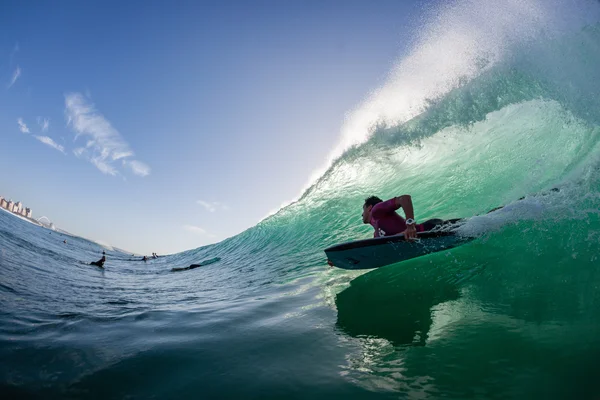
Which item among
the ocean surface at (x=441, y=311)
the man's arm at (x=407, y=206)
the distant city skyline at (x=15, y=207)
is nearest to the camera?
the ocean surface at (x=441, y=311)

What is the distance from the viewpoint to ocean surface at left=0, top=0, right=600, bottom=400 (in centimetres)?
205

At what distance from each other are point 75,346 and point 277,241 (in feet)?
34.1

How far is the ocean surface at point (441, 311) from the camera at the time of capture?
80.7 inches

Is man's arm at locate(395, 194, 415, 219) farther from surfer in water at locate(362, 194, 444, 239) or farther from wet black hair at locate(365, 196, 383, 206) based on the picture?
wet black hair at locate(365, 196, 383, 206)

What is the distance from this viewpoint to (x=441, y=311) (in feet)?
10.6

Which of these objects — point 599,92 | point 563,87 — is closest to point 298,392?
point 599,92

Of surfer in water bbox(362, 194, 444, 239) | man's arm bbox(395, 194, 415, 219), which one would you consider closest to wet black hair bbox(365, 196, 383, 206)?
surfer in water bbox(362, 194, 444, 239)

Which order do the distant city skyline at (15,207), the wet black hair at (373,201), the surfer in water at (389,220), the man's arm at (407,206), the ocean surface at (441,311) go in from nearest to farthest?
1. the ocean surface at (441,311)
2. the man's arm at (407,206)
3. the surfer in water at (389,220)
4. the wet black hair at (373,201)
5. the distant city skyline at (15,207)

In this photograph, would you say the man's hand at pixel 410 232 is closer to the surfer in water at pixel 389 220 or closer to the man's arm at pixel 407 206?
the man's arm at pixel 407 206

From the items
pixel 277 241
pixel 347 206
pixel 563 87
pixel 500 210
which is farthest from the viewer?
pixel 277 241

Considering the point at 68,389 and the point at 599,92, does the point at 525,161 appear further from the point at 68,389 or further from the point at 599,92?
the point at 68,389

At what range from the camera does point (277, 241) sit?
12.9 m

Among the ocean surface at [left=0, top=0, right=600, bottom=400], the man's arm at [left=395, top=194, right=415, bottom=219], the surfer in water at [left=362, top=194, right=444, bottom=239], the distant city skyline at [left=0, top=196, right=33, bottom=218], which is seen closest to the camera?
the ocean surface at [left=0, top=0, right=600, bottom=400]

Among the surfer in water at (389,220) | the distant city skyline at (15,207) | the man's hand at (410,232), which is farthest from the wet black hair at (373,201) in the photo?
the distant city skyline at (15,207)
